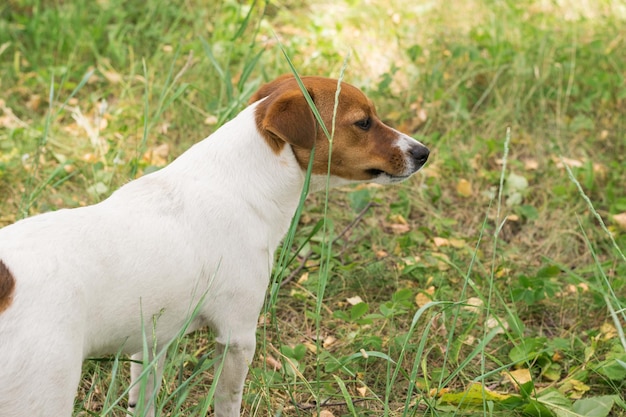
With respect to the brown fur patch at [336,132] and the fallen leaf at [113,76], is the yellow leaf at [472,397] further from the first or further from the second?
the fallen leaf at [113,76]

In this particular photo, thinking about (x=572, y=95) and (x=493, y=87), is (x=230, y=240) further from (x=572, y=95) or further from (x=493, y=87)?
(x=572, y=95)

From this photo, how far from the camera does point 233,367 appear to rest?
2.87m

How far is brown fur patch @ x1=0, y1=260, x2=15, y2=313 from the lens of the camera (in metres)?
2.20

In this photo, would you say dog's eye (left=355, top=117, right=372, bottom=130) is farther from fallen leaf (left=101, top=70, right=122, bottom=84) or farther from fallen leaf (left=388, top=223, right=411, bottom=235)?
fallen leaf (left=101, top=70, right=122, bottom=84)

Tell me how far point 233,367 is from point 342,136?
957 millimetres

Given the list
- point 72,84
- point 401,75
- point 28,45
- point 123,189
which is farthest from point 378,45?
point 123,189

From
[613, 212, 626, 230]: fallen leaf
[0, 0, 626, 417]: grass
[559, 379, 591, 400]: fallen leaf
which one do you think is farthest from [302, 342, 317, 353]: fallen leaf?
[613, 212, 626, 230]: fallen leaf

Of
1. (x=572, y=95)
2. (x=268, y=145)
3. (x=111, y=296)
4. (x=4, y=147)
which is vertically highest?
(x=268, y=145)

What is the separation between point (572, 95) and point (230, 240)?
3636mm

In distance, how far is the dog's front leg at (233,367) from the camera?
283 cm

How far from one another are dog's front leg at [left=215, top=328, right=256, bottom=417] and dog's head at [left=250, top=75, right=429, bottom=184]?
26.7 inches

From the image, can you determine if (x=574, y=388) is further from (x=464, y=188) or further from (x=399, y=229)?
(x=464, y=188)

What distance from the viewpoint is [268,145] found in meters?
2.91

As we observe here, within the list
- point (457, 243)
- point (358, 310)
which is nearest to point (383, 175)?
point (358, 310)
